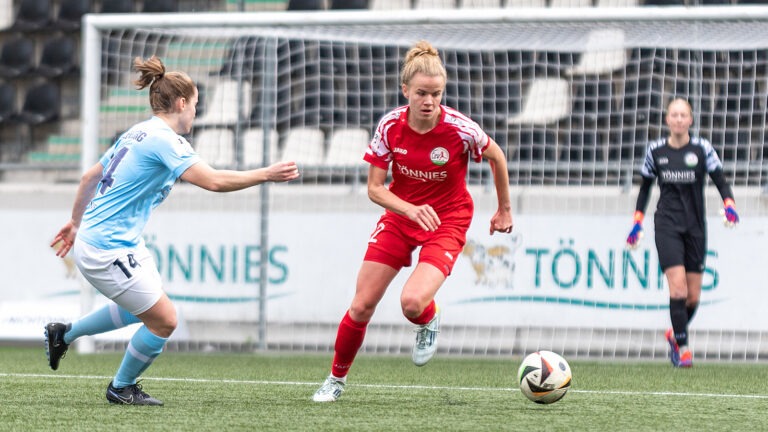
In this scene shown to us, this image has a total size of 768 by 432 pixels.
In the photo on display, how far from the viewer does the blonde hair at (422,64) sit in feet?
18.6

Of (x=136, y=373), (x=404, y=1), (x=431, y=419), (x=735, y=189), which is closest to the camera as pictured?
(x=431, y=419)

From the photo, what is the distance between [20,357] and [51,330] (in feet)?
11.3

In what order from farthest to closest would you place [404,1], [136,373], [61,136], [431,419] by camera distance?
1. [61,136]
2. [404,1]
3. [136,373]
4. [431,419]

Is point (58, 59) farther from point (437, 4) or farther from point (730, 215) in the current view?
point (730, 215)

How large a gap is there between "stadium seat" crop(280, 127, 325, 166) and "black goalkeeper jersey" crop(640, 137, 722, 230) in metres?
3.23

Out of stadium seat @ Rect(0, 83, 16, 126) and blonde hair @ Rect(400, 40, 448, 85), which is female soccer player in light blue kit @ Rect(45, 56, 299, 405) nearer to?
blonde hair @ Rect(400, 40, 448, 85)

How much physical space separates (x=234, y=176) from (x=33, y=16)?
11004mm

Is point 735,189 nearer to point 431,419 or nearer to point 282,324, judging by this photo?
point 282,324

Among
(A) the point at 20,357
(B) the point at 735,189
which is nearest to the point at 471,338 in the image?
(B) the point at 735,189

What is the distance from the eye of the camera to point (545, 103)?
10656 millimetres

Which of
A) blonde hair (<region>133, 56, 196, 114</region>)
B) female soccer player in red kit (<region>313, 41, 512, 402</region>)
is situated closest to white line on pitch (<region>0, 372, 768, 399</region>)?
female soccer player in red kit (<region>313, 41, 512, 402</region>)

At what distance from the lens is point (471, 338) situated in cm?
999

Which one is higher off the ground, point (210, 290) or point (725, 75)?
point (725, 75)

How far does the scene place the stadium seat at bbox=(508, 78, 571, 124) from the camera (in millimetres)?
10648
